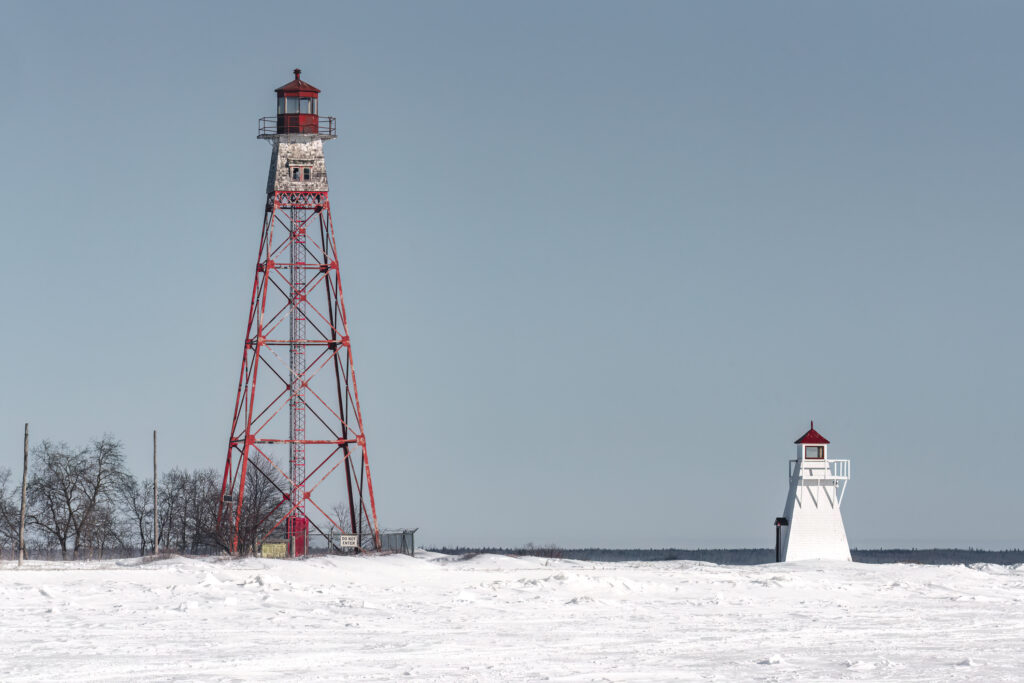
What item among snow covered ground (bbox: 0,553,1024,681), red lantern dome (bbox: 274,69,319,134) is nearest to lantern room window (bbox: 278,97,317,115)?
red lantern dome (bbox: 274,69,319,134)

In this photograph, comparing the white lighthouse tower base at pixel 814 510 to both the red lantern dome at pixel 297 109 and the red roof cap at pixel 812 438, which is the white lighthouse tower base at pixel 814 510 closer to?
the red roof cap at pixel 812 438

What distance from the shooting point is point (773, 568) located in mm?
63906

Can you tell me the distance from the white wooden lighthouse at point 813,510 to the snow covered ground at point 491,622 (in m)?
7.01

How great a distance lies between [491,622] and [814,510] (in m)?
33.5

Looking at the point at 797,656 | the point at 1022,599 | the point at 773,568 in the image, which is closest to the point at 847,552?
the point at 773,568

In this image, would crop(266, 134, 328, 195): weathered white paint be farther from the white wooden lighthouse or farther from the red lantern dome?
the white wooden lighthouse

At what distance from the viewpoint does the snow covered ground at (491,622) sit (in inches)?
1176

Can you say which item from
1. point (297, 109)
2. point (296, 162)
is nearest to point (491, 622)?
point (296, 162)

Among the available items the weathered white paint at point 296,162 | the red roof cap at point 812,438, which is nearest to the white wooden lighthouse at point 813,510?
the red roof cap at point 812,438

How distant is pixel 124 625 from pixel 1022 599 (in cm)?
3167

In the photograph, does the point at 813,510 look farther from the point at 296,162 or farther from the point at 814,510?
the point at 296,162

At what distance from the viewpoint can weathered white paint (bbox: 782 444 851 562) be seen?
2746 inches

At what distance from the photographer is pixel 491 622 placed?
1586 inches

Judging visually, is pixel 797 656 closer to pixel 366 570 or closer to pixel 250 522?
pixel 366 570
